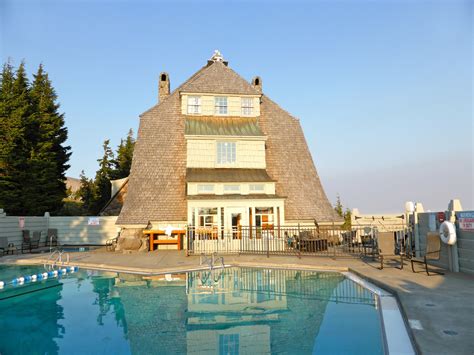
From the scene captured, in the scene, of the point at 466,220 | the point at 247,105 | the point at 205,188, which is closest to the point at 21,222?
the point at 205,188

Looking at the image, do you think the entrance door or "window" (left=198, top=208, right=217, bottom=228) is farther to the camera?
"window" (left=198, top=208, right=217, bottom=228)

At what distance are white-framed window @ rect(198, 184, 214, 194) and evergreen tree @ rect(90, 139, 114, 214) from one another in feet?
82.4

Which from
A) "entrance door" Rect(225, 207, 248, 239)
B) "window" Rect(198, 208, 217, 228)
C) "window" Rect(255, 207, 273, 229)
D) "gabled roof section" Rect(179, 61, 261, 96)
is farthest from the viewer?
"gabled roof section" Rect(179, 61, 261, 96)

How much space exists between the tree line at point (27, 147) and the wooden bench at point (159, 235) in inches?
594

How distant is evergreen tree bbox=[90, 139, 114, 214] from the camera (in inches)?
1668

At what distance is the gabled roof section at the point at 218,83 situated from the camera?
84.8ft

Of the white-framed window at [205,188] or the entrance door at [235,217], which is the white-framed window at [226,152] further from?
the entrance door at [235,217]

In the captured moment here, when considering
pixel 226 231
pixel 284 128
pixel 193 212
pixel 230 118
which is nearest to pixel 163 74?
pixel 230 118

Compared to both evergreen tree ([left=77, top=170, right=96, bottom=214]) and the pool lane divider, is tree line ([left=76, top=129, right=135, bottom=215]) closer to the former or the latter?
evergreen tree ([left=77, top=170, right=96, bottom=214])

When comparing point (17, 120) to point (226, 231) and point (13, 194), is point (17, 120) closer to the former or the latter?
point (13, 194)

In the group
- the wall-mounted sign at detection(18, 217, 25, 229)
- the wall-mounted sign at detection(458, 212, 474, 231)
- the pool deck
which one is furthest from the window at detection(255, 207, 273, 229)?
the wall-mounted sign at detection(18, 217, 25, 229)

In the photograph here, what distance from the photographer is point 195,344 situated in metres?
6.36

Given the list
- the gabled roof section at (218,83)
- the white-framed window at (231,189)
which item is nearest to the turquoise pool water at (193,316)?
the white-framed window at (231,189)

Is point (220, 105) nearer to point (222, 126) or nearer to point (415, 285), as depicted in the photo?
point (222, 126)
